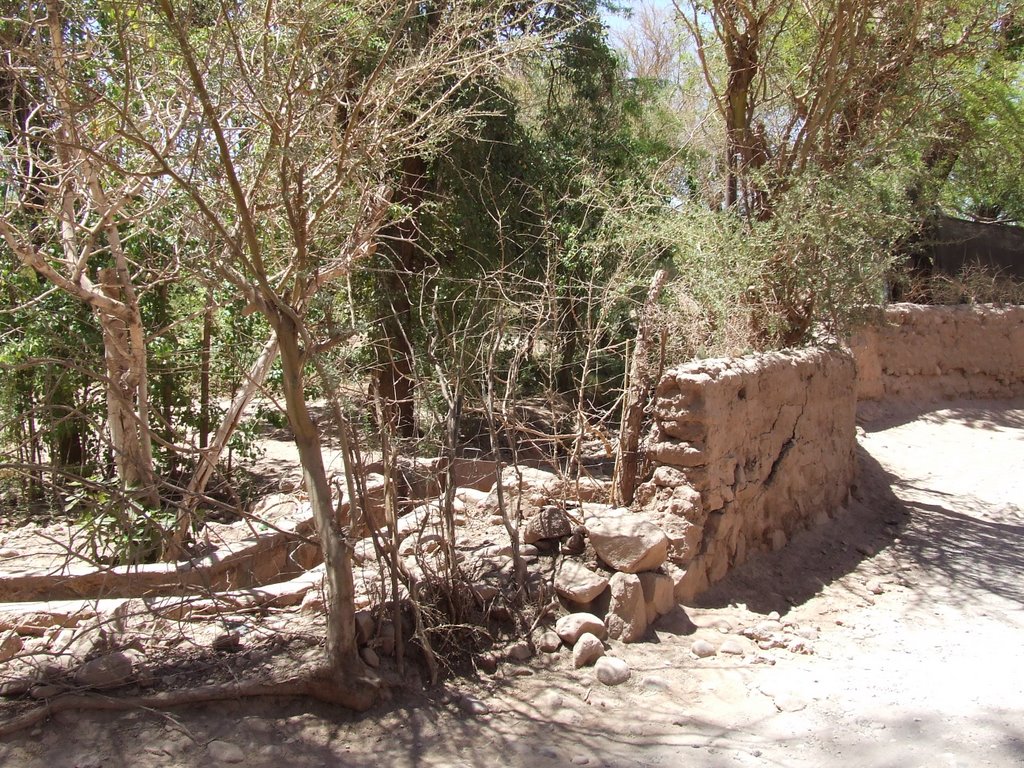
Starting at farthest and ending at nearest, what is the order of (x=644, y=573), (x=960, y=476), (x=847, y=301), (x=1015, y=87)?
(x=1015, y=87) → (x=960, y=476) → (x=847, y=301) → (x=644, y=573)

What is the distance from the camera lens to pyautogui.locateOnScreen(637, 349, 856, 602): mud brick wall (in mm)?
5379

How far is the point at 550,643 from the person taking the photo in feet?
14.6

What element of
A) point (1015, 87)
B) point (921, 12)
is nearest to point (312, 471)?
point (921, 12)

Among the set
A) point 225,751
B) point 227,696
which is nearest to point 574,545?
point 227,696

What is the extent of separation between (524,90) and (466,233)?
6.76 feet

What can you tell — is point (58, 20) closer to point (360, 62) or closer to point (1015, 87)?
point (360, 62)

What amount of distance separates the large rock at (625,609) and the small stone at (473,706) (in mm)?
900

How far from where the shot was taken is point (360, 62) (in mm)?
8242

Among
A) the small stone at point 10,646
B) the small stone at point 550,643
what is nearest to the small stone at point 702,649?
the small stone at point 550,643

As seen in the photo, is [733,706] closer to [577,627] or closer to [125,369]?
A: [577,627]

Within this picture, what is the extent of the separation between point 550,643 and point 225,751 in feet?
5.29

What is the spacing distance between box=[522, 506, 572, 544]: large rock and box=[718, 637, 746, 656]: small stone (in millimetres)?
978

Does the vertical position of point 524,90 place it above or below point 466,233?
above

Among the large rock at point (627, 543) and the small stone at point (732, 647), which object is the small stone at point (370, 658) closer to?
the large rock at point (627, 543)
